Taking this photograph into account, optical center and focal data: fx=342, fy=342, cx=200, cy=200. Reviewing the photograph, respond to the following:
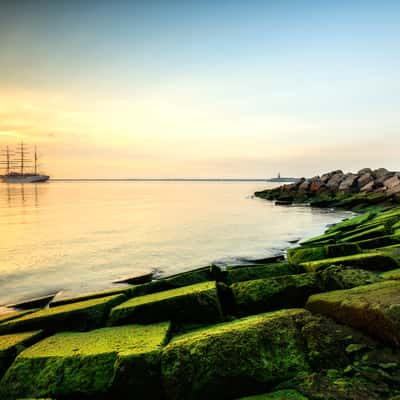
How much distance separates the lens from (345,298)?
3623 mm

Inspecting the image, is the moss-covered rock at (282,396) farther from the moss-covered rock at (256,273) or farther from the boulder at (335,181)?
the boulder at (335,181)

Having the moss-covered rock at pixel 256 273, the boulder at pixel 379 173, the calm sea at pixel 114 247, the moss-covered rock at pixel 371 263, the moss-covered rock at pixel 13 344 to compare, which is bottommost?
the calm sea at pixel 114 247

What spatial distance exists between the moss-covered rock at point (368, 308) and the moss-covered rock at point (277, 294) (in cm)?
35

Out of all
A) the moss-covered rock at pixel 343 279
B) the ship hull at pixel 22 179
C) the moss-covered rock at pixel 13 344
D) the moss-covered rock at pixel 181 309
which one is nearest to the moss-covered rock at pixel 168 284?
the moss-covered rock at pixel 181 309

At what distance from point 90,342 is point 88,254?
1031cm

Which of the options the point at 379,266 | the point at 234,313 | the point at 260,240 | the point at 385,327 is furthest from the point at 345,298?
the point at 260,240

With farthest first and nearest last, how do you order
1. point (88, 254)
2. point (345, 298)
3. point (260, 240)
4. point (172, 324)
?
point (260, 240), point (88, 254), point (172, 324), point (345, 298)

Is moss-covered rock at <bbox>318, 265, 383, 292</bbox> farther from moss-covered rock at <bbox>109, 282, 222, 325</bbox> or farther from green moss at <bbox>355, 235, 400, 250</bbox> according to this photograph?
green moss at <bbox>355, 235, 400, 250</bbox>

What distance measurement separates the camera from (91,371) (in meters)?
3.14

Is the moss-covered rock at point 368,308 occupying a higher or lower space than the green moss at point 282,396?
higher

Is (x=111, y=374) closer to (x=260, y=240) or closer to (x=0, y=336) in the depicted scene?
(x=0, y=336)

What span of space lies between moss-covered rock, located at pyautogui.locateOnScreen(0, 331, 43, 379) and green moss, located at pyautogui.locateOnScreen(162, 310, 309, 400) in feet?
5.99

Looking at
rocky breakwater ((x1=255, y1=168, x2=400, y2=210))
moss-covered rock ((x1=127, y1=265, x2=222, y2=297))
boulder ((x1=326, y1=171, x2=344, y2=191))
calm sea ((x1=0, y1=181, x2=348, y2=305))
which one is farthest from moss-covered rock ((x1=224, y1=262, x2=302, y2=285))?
boulder ((x1=326, y1=171, x2=344, y2=191))

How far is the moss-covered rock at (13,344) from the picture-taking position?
366 cm
